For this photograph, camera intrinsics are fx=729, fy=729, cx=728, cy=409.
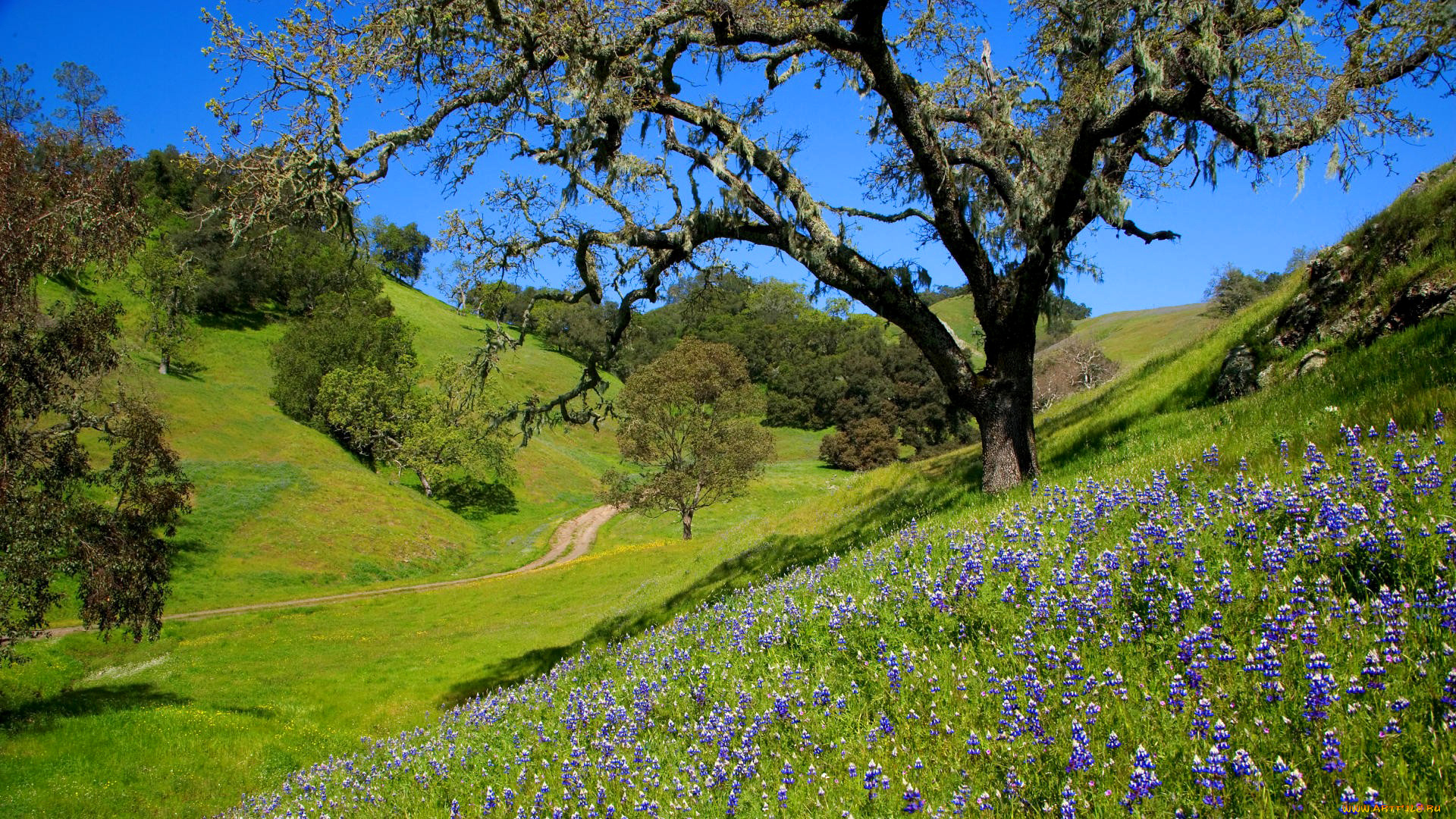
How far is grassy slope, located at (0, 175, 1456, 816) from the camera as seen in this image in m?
9.70

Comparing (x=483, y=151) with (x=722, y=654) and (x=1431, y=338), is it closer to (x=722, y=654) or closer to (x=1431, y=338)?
(x=722, y=654)

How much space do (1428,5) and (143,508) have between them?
3416 centimetres

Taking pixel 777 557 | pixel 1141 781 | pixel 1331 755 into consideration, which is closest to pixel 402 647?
pixel 777 557

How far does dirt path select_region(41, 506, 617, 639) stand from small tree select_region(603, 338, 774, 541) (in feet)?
24.8

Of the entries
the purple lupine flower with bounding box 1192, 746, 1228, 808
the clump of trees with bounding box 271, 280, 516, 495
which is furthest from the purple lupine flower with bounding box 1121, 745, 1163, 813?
the clump of trees with bounding box 271, 280, 516, 495

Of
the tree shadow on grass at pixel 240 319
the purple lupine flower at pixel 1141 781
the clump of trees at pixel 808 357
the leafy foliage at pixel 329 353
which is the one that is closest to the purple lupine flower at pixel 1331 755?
the purple lupine flower at pixel 1141 781

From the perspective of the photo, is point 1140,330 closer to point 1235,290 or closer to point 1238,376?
point 1235,290

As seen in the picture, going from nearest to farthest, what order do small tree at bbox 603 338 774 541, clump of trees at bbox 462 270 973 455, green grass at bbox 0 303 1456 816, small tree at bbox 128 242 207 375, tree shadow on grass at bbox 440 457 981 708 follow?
green grass at bbox 0 303 1456 816 → tree shadow on grass at bbox 440 457 981 708 → small tree at bbox 603 338 774 541 → small tree at bbox 128 242 207 375 → clump of trees at bbox 462 270 973 455

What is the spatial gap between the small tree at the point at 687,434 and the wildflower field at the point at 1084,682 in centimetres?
4427

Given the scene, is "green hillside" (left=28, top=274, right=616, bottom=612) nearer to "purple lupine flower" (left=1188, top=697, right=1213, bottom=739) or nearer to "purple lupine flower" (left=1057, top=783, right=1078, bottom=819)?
"purple lupine flower" (left=1057, top=783, right=1078, bottom=819)

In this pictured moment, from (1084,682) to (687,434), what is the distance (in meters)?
50.9

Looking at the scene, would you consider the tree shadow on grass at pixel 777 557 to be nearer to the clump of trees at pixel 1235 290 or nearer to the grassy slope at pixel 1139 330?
the clump of trees at pixel 1235 290

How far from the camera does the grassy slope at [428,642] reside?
382 inches

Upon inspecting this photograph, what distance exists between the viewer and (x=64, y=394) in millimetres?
21219
